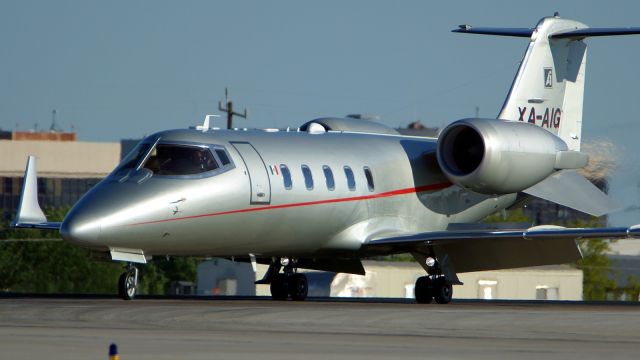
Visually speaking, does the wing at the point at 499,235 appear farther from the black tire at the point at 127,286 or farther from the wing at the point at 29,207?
the wing at the point at 29,207

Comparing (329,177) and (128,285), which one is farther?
(329,177)

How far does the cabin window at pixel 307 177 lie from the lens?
30.3 m

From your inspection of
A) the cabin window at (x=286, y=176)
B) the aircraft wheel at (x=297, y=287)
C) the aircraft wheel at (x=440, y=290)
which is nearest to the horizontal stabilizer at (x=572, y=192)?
the aircraft wheel at (x=440, y=290)

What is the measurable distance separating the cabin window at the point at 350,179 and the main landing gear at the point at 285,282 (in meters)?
2.21

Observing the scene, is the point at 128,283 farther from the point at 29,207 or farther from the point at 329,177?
the point at 329,177

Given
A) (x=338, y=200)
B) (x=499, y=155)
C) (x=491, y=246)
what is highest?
(x=499, y=155)

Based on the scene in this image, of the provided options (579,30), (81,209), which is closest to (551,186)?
(579,30)

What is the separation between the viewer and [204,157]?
28594 mm

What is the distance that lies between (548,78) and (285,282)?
27.7ft

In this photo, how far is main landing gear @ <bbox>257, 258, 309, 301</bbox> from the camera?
3212cm

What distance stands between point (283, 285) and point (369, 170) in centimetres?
294

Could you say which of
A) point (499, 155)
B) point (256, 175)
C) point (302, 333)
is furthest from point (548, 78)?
point (302, 333)

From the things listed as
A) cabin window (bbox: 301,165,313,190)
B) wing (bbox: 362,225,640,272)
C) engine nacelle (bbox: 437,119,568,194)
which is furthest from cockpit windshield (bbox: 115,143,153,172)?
engine nacelle (bbox: 437,119,568,194)

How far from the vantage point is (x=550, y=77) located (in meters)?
36.1
